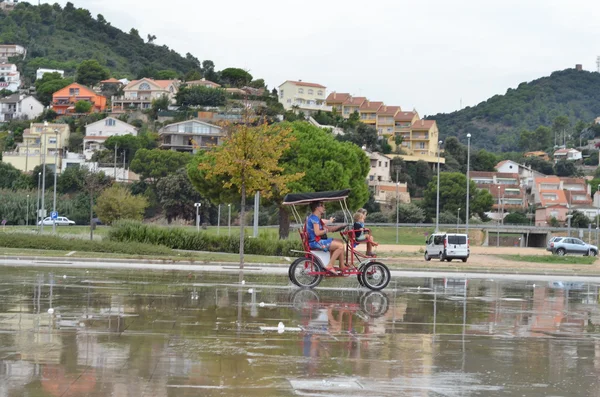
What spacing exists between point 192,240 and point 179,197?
72760 mm

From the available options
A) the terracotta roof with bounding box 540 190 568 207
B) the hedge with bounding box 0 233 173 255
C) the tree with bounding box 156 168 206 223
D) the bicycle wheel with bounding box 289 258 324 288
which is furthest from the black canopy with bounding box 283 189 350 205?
the terracotta roof with bounding box 540 190 568 207

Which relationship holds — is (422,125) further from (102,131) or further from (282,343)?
(282,343)

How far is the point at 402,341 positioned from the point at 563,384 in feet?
9.70

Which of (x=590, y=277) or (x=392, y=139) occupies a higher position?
(x=392, y=139)

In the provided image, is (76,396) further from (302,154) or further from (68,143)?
(68,143)

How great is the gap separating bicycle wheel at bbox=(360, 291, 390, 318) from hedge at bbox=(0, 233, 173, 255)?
18611 mm

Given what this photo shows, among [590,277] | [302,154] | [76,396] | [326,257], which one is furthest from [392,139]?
[76,396]

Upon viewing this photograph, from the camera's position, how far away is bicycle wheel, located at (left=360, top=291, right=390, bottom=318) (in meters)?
15.1

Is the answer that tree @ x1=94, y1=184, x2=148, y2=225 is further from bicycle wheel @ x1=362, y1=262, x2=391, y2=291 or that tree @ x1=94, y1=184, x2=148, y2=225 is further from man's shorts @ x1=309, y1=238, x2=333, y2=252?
man's shorts @ x1=309, y1=238, x2=333, y2=252

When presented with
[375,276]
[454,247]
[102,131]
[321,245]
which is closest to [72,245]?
[321,245]

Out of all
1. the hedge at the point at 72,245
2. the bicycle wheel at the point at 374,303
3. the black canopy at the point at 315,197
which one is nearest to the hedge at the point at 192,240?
the hedge at the point at 72,245

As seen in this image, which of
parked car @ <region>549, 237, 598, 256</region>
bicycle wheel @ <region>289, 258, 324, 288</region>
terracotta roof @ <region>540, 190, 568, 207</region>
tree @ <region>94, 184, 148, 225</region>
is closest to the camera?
bicycle wheel @ <region>289, 258, 324, 288</region>

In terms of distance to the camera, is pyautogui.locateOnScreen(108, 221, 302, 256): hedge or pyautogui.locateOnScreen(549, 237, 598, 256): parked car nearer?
pyautogui.locateOnScreen(108, 221, 302, 256): hedge

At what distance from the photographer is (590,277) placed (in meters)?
34.8
